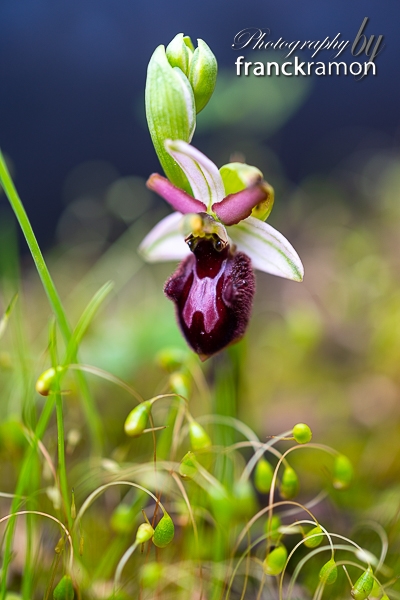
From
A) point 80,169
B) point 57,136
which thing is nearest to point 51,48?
point 57,136

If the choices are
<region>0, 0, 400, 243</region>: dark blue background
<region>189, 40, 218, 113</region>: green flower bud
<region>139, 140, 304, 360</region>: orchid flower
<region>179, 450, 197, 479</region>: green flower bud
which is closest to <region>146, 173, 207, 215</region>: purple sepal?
<region>139, 140, 304, 360</region>: orchid flower

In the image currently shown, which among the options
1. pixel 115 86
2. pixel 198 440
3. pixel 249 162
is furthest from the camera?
pixel 115 86

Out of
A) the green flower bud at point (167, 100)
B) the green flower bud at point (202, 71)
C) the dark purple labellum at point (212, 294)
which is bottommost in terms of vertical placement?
the dark purple labellum at point (212, 294)

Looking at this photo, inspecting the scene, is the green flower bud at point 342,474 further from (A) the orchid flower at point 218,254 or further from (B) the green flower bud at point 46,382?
(B) the green flower bud at point 46,382

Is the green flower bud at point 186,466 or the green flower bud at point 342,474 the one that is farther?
the green flower bud at point 342,474

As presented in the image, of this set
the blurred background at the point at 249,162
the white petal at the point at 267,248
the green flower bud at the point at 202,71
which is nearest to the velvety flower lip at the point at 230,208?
the white petal at the point at 267,248

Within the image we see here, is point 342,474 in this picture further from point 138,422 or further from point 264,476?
point 138,422

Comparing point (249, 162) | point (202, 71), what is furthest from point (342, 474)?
point (249, 162)
